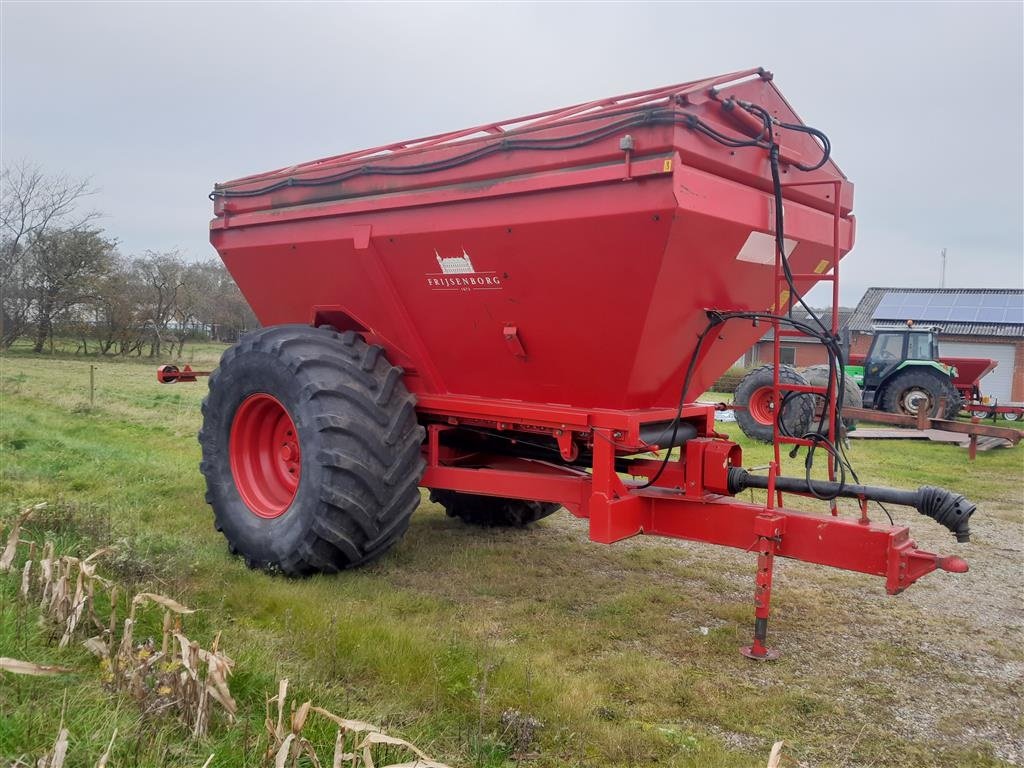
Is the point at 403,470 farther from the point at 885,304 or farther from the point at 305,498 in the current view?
the point at 885,304

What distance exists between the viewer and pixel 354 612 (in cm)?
402

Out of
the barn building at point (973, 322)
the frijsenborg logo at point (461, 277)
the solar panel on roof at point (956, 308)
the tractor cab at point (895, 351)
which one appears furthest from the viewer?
the barn building at point (973, 322)

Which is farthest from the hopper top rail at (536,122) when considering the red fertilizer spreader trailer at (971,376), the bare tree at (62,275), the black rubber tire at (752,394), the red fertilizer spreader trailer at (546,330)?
the bare tree at (62,275)

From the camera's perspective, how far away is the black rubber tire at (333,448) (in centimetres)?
436

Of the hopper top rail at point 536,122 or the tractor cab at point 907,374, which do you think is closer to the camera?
the hopper top rail at point 536,122

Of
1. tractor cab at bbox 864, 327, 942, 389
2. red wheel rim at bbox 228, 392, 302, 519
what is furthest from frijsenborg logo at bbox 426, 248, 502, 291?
tractor cab at bbox 864, 327, 942, 389

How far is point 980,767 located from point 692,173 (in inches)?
102

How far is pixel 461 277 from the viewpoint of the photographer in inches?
169

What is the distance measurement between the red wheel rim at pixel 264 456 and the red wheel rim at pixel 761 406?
315 inches

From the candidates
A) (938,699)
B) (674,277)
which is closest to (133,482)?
(674,277)

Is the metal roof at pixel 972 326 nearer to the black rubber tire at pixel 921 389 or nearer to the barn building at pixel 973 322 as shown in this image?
the barn building at pixel 973 322

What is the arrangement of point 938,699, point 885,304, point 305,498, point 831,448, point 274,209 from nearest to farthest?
point 938,699, point 831,448, point 305,498, point 274,209, point 885,304

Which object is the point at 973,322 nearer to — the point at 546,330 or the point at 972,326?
the point at 972,326

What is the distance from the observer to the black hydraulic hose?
142 inches
